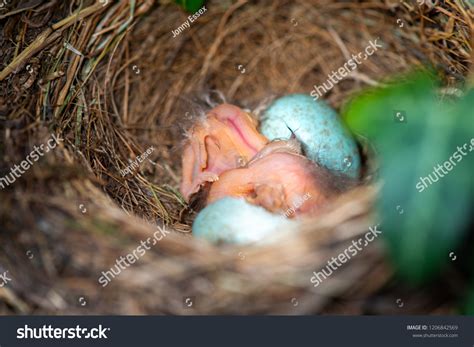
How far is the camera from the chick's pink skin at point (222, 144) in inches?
73.3

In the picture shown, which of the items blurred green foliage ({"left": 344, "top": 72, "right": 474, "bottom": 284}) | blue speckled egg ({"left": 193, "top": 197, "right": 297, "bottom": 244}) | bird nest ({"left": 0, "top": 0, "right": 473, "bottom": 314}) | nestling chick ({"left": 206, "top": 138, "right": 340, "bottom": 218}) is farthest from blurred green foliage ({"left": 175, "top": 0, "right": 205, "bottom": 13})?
blurred green foliage ({"left": 344, "top": 72, "right": 474, "bottom": 284})

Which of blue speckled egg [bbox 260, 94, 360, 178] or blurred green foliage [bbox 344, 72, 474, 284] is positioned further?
blue speckled egg [bbox 260, 94, 360, 178]

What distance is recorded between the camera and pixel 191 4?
1972 mm

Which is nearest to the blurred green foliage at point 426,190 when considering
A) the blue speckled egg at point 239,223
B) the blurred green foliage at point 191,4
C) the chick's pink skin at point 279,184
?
the blue speckled egg at point 239,223

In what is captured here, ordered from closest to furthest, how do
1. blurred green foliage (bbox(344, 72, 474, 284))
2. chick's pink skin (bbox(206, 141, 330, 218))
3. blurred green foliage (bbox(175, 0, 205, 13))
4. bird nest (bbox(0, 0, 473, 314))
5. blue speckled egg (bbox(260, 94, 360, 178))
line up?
blurred green foliage (bbox(344, 72, 474, 284)) < bird nest (bbox(0, 0, 473, 314)) < chick's pink skin (bbox(206, 141, 330, 218)) < blue speckled egg (bbox(260, 94, 360, 178)) < blurred green foliage (bbox(175, 0, 205, 13))

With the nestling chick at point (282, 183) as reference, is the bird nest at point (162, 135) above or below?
above

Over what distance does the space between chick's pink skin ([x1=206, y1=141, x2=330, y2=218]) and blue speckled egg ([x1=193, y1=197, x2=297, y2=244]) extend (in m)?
0.06

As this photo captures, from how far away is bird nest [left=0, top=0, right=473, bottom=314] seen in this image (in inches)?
46.1

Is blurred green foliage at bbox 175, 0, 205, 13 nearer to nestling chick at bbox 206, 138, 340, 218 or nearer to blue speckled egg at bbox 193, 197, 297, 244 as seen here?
nestling chick at bbox 206, 138, 340, 218

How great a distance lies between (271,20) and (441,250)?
5.09 ft

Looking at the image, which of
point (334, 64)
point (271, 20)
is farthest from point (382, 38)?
point (271, 20)

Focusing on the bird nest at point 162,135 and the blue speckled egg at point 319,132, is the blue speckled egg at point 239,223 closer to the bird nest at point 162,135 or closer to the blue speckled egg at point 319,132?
the bird nest at point 162,135

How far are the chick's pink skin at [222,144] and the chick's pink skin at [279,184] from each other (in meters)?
0.15

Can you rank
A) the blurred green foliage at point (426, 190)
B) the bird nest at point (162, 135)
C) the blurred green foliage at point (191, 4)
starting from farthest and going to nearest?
the blurred green foliage at point (191, 4), the bird nest at point (162, 135), the blurred green foliage at point (426, 190)
